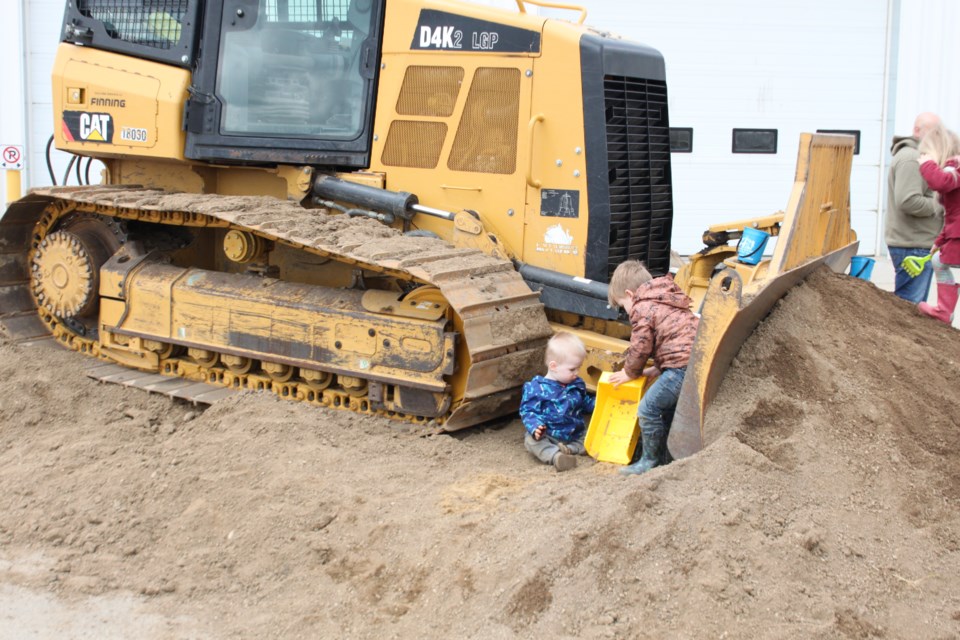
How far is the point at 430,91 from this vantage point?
6.31 meters

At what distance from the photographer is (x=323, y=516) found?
4.64m

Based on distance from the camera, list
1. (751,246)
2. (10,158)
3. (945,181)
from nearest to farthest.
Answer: (751,246)
(945,181)
(10,158)

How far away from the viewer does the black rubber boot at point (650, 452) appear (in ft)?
16.8

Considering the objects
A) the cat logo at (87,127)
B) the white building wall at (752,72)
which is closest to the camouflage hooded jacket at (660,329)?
the cat logo at (87,127)

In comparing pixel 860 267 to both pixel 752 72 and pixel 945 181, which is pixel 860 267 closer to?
pixel 945 181

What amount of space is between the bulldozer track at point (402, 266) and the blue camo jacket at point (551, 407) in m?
0.19

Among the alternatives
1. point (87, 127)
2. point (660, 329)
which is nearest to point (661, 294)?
point (660, 329)

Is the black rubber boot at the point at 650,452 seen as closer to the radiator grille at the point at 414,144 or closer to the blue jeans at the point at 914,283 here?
the radiator grille at the point at 414,144

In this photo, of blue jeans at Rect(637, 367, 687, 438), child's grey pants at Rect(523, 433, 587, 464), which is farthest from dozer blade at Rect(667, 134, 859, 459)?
child's grey pants at Rect(523, 433, 587, 464)

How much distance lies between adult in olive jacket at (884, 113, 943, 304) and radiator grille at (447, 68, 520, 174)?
2838mm

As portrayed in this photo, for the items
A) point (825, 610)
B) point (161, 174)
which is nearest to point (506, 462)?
point (825, 610)

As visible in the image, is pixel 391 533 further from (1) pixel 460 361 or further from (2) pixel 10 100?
(2) pixel 10 100

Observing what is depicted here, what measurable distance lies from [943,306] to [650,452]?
7.44 ft

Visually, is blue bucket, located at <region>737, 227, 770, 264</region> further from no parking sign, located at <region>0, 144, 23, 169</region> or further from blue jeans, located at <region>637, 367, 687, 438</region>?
no parking sign, located at <region>0, 144, 23, 169</region>
